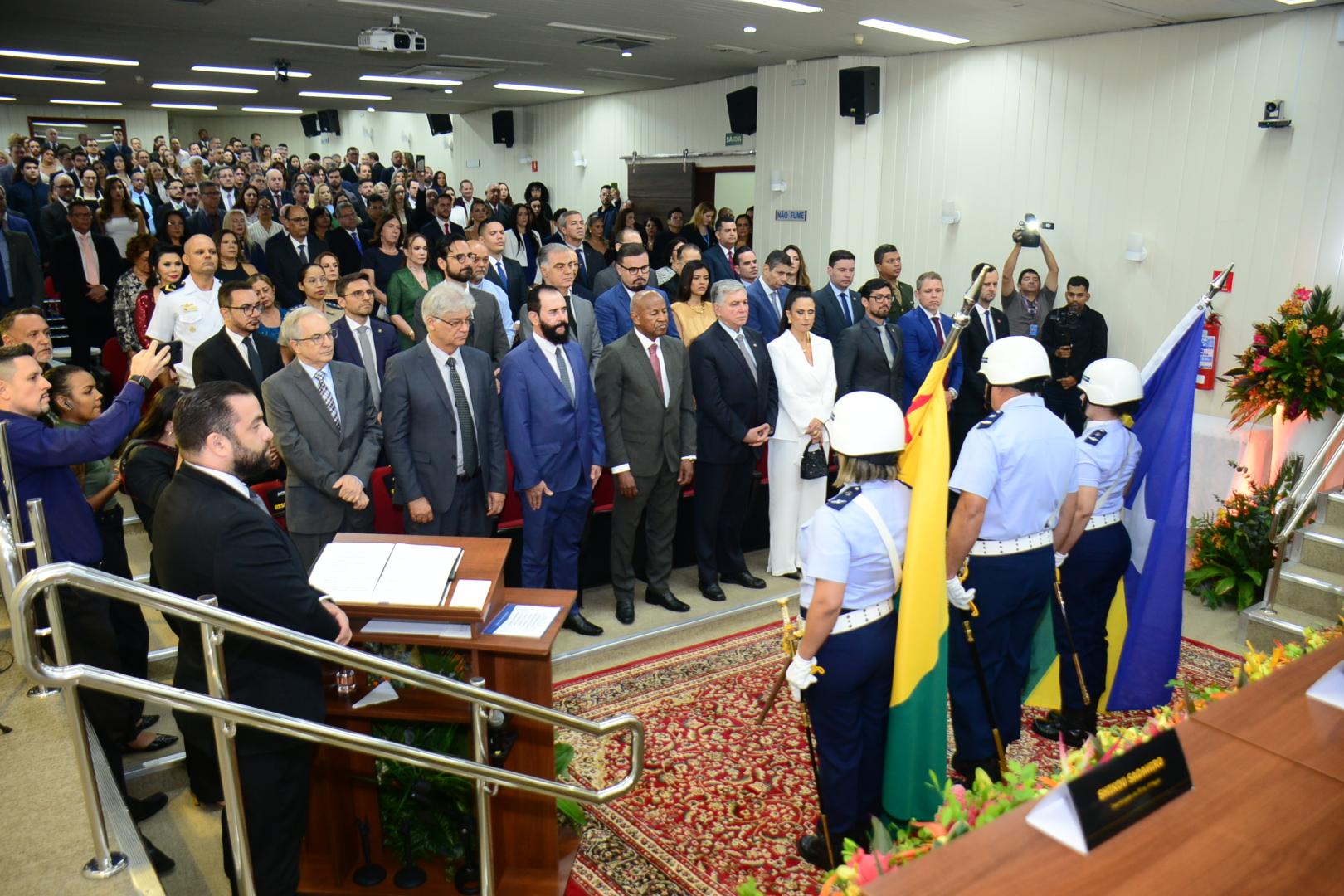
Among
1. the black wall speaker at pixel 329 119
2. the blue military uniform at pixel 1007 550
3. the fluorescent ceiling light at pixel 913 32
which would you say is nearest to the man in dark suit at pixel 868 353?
the blue military uniform at pixel 1007 550

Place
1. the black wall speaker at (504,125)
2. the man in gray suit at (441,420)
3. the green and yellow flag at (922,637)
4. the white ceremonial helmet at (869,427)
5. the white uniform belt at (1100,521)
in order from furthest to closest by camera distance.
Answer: the black wall speaker at (504,125) < the man in gray suit at (441,420) < the white uniform belt at (1100,521) < the green and yellow flag at (922,637) < the white ceremonial helmet at (869,427)

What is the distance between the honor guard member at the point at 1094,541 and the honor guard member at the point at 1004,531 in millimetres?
225

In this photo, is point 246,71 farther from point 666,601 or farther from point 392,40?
point 666,601

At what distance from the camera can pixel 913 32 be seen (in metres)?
8.97

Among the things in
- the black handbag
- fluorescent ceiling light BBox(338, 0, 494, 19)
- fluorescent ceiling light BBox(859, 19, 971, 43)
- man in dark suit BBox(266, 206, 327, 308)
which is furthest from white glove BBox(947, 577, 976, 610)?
fluorescent ceiling light BBox(338, 0, 494, 19)

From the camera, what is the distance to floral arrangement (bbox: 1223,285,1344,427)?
6.42 meters

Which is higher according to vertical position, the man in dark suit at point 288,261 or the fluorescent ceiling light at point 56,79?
A: the fluorescent ceiling light at point 56,79

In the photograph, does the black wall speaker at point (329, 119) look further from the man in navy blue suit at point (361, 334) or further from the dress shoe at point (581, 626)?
the dress shoe at point (581, 626)

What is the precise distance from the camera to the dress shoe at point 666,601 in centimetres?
569

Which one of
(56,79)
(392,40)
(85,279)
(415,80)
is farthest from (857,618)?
(56,79)

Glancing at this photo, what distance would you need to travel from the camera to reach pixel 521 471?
5016 mm

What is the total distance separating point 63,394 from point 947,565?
3.49 metres

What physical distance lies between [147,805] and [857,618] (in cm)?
279

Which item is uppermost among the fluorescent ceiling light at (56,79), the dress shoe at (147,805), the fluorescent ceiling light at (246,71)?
the fluorescent ceiling light at (56,79)
